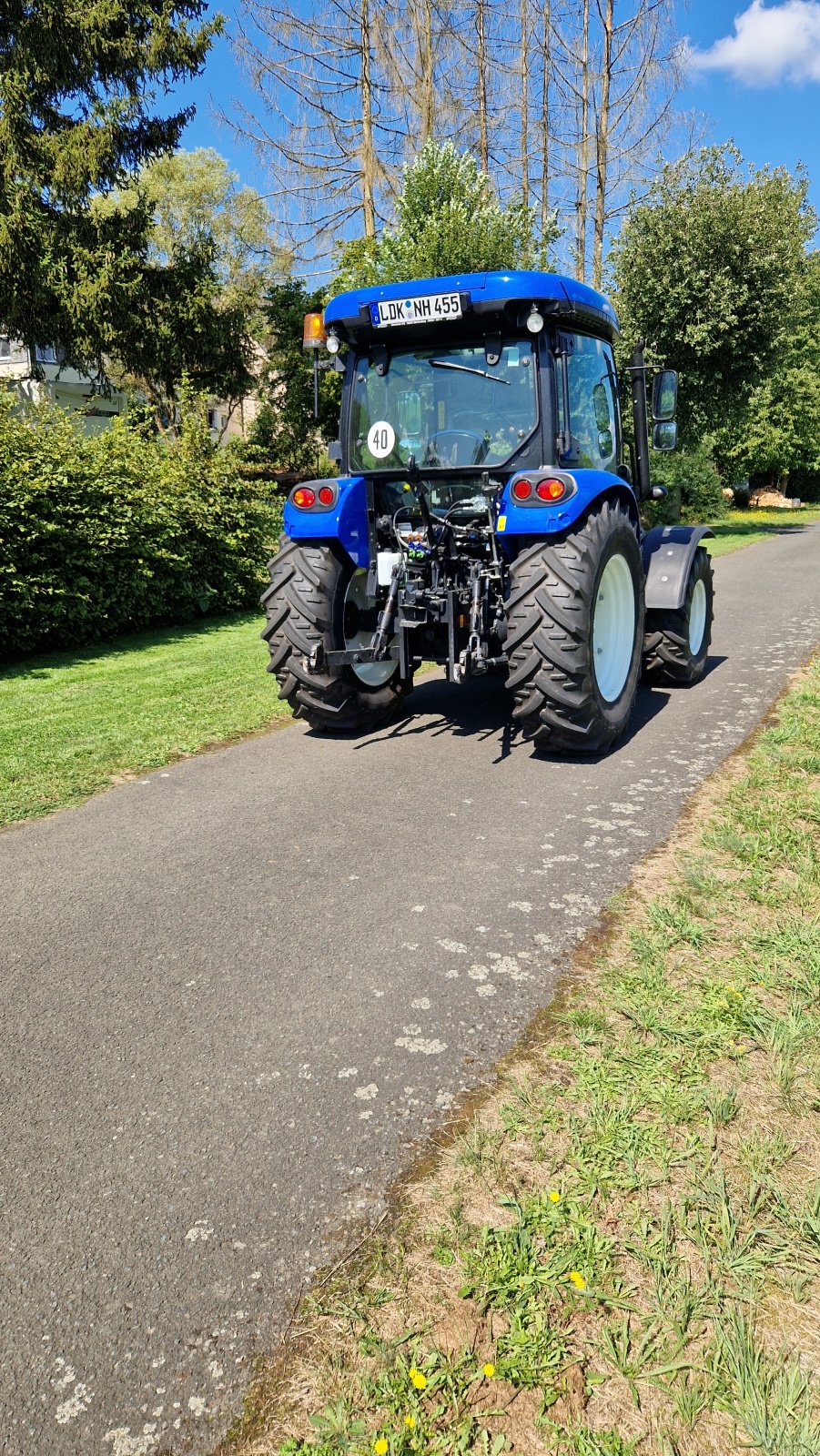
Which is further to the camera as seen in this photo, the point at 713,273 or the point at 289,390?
the point at 289,390

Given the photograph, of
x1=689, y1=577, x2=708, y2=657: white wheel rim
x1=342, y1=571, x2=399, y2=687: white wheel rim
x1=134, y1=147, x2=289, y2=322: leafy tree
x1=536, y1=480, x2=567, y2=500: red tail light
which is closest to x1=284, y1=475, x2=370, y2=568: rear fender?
x1=342, y1=571, x2=399, y2=687: white wheel rim

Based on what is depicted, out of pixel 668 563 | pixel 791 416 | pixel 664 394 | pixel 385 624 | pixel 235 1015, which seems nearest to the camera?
pixel 235 1015

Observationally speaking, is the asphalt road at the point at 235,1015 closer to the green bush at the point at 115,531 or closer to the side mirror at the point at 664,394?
the side mirror at the point at 664,394

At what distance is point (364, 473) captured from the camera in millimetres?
5637

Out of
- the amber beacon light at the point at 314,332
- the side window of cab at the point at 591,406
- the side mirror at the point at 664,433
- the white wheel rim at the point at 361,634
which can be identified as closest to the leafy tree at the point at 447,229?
the side mirror at the point at 664,433

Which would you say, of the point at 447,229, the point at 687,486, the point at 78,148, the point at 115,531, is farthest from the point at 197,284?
the point at 687,486

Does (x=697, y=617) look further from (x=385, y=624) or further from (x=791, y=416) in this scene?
(x=791, y=416)

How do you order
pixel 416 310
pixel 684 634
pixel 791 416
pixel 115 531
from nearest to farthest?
pixel 416 310
pixel 684 634
pixel 115 531
pixel 791 416

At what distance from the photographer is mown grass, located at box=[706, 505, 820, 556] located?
800 inches

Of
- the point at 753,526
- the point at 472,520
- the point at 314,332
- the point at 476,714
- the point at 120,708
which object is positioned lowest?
the point at 753,526

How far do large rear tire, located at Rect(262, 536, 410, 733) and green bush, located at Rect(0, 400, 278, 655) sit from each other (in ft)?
12.1

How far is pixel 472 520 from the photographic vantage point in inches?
207

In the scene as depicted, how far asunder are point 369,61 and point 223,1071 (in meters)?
22.4

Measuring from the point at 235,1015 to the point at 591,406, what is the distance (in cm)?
437
